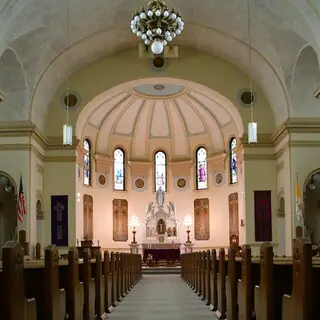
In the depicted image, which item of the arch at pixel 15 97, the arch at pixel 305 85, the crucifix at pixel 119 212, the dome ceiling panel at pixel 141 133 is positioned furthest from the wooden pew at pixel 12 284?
the dome ceiling panel at pixel 141 133

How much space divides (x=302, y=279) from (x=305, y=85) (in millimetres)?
17608

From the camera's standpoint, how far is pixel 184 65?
945 inches

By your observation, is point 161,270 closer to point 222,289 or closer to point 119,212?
point 119,212

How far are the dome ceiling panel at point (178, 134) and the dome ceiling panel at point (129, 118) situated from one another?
1.66 metres

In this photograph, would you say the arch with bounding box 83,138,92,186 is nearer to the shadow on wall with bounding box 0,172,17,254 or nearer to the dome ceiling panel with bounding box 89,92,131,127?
the dome ceiling panel with bounding box 89,92,131,127

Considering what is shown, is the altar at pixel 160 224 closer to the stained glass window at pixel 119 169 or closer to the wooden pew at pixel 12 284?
the stained glass window at pixel 119 169

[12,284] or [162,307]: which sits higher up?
[12,284]

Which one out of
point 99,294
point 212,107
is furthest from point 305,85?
point 99,294

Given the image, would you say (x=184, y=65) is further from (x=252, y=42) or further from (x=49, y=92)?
(x=49, y=92)

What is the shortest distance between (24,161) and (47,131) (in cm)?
258

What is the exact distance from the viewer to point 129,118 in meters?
31.2

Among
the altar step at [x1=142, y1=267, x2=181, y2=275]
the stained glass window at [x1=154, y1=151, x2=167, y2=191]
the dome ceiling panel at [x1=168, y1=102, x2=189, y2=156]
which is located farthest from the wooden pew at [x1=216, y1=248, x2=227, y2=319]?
the stained glass window at [x1=154, y1=151, x2=167, y2=191]

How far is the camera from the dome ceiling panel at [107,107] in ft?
95.5

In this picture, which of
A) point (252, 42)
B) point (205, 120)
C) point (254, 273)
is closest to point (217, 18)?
point (252, 42)
